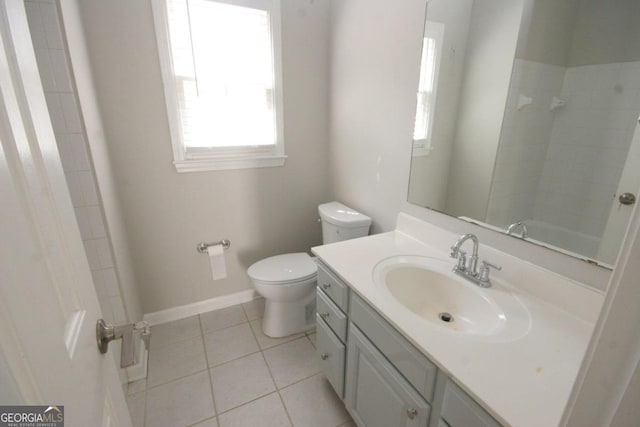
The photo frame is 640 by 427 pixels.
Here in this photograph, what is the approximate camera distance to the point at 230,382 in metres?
1.69

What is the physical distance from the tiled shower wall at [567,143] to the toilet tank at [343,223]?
809 mm

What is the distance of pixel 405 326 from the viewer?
0.91 metres

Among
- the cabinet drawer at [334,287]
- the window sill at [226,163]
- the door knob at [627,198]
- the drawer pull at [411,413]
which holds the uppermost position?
the door knob at [627,198]

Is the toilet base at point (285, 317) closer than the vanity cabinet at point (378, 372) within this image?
No

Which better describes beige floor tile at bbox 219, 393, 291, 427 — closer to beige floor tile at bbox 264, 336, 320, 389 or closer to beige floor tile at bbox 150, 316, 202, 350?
beige floor tile at bbox 264, 336, 320, 389

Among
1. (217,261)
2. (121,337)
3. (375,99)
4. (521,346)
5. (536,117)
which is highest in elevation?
(375,99)

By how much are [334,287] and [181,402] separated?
1076mm

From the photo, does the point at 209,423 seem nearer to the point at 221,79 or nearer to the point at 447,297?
the point at 447,297

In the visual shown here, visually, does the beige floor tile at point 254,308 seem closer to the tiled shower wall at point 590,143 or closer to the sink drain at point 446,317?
the sink drain at point 446,317

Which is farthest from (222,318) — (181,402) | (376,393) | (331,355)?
(376,393)

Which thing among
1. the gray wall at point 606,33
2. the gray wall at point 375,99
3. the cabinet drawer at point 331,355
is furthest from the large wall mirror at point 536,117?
the cabinet drawer at point 331,355

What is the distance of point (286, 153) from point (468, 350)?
5.71 ft

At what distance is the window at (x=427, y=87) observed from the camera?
53.4 inches

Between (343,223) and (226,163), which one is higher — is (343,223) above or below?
below
